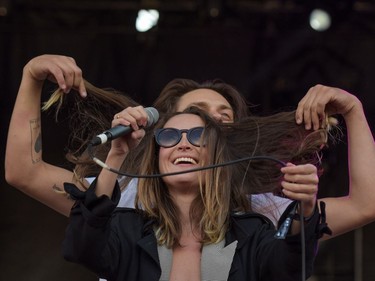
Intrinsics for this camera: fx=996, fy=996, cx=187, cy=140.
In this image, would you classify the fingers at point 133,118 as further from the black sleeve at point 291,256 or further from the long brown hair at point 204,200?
the black sleeve at point 291,256

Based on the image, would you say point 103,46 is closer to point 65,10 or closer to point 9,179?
point 65,10

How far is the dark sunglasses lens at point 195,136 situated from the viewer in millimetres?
3266

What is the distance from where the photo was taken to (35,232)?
5664 millimetres

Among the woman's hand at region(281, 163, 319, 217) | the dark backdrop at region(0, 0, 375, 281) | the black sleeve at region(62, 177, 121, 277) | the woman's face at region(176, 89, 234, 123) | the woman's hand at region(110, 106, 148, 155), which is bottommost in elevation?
the black sleeve at region(62, 177, 121, 277)

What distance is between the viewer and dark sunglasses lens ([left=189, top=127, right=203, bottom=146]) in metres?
3.27

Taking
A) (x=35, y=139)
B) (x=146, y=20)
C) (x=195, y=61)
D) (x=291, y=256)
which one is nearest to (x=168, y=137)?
(x=35, y=139)

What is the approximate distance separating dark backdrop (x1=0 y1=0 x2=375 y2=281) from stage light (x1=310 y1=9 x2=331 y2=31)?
0.04 metres

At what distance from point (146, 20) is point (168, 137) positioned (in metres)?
2.47

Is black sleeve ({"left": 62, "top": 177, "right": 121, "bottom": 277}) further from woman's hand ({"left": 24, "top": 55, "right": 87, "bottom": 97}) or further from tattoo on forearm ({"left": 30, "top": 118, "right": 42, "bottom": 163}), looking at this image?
tattoo on forearm ({"left": 30, "top": 118, "right": 42, "bottom": 163})

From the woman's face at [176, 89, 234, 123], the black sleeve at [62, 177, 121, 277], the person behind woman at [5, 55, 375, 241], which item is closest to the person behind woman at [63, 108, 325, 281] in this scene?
the black sleeve at [62, 177, 121, 277]

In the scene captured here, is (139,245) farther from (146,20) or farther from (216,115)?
(146,20)

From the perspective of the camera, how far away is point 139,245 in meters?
3.14

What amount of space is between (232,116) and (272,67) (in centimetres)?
180

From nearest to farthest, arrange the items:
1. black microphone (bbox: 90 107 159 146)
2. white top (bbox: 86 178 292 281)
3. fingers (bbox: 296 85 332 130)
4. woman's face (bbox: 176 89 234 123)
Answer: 1. black microphone (bbox: 90 107 159 146)
2. fingers (bbox: 296 85 332 130)
3. white top (bbox: 86 178 292 281)
4. woman's face (bbox: 176 89 234 123)
